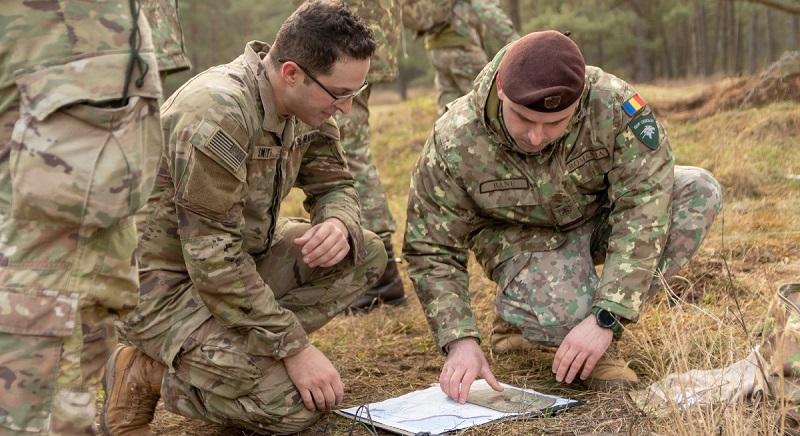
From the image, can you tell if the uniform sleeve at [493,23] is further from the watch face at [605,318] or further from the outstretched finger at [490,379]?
the outstretched finger at [490,379]

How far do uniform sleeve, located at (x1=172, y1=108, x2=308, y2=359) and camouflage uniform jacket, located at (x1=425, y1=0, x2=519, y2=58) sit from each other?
430 cm

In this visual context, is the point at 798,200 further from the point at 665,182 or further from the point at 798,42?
the point at 798,42

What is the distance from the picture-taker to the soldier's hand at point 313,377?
→ 2.95 meters

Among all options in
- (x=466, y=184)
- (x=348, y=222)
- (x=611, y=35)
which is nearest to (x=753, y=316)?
(x=466, y=184)

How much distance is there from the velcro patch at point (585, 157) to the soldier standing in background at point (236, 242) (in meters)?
0.80

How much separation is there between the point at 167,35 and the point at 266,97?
77cm

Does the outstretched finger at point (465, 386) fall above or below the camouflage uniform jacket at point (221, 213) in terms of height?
below

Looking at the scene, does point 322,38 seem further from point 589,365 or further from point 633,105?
point 589,365

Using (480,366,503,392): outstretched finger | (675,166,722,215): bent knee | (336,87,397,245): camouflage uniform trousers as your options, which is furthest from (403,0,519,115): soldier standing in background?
(480,366,503,392): outstretched finger

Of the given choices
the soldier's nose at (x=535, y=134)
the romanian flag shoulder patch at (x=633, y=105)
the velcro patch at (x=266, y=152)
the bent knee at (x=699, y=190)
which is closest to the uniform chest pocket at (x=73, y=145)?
the velcro patch at (x=266, y=152)

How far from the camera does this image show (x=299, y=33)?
2922 millimetres

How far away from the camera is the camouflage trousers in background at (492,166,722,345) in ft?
11.0

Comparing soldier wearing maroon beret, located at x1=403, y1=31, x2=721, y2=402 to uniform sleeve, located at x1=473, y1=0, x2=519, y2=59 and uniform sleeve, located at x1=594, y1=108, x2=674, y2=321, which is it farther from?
uniform sleeve, located at x1=473, y1=0, x2=519, y2=59

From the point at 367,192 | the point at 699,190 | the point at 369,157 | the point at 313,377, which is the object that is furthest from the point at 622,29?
the point at 313,377
